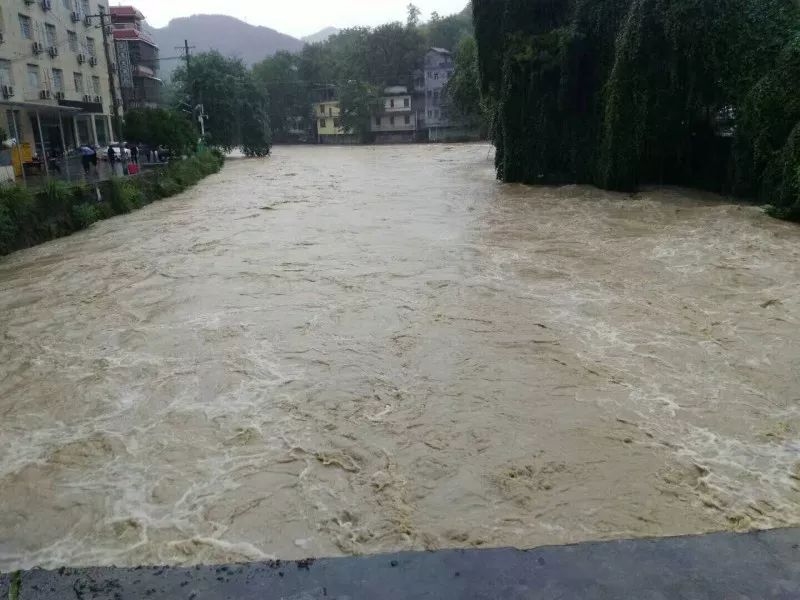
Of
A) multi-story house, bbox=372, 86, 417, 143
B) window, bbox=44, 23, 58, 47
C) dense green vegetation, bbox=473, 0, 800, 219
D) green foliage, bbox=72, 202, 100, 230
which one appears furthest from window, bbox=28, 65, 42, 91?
multi-story house, bbox=372, 86, 417, 143

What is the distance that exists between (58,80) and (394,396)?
34231 millimetres

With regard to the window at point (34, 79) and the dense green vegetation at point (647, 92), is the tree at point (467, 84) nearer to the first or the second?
the dense green vegetation at point (647, 92)

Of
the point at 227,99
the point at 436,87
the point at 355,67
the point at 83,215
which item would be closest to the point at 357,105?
the point at 355,67

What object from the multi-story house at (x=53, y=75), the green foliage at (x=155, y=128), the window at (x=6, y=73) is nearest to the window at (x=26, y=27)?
the multi-story house at (x=53, y=75)

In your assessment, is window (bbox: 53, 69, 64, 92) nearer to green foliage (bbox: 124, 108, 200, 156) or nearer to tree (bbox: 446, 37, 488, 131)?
green foliage (bbox: 124, 108, 200, 156)

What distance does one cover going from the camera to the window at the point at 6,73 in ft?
90.8

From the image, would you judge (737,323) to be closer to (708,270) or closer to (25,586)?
(708,270)

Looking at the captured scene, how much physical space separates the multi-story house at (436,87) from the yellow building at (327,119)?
40.2 ft

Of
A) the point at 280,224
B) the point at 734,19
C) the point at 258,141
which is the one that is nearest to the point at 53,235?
the point at 280,224

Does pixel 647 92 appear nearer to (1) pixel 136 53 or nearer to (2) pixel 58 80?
(2) pixel 58 80

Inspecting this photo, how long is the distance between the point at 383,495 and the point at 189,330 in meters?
5.32

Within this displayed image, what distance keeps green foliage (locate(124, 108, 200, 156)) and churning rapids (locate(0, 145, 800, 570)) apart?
17671 millimetres

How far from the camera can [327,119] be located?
80375 mm

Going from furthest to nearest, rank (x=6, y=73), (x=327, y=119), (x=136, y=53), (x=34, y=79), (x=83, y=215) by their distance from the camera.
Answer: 1. (x=327, y=119)
2. (x=136, y=53)
3. (x=34, y=79)
4. (x=6, y=73)
5. (x=83, y=215)
